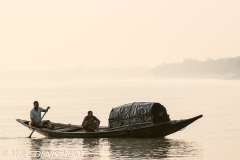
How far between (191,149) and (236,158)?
328cm

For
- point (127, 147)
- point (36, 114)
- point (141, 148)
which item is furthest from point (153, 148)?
point (36, 114)

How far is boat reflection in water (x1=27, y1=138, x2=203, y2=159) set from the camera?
91.7ft

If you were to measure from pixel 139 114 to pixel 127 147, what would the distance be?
3.09m

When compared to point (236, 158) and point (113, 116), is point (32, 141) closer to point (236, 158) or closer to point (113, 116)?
point (113, 116)

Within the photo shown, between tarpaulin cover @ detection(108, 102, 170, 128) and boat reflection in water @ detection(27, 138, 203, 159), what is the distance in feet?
3.29

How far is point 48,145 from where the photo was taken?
107ft

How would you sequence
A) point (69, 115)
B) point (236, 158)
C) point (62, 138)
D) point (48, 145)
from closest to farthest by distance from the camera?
point (236, 158) < point (48, 145) < point (62, 138) < point (69, 115)

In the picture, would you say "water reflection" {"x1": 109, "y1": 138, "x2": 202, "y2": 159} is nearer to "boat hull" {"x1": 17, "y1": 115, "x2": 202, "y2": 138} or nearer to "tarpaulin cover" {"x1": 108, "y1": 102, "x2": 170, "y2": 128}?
"boat hull" {"x1": 17, "y1": 115, "x2": 202, "y2": 138}

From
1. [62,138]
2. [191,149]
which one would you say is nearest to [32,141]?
[62,138]

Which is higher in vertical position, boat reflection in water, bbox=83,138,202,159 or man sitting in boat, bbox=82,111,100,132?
man sitting in boat, bbox=82,111,100,132

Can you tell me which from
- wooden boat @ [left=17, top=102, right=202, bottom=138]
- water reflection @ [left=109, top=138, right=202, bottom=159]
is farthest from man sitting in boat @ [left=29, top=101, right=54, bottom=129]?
water reflection @ [left=109, top=138, right=202, bottom=159]

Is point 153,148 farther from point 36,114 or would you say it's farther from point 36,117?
point 36,117

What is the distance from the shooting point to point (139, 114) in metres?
33.0

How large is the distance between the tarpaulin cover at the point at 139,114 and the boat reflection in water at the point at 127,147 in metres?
1.00
